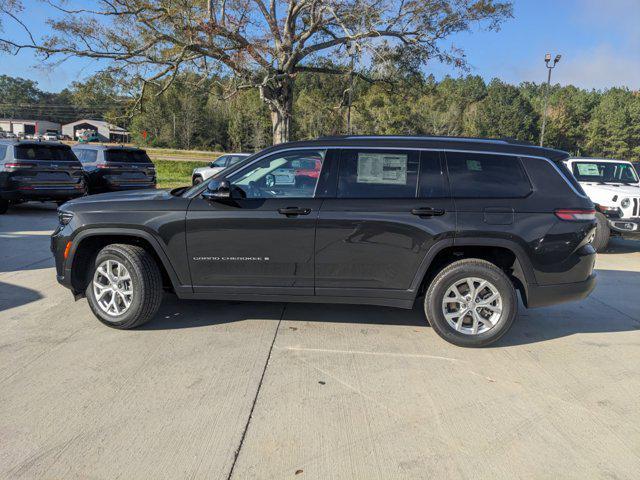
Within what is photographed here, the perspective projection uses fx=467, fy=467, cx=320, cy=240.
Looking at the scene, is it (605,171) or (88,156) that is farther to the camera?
(88,156)

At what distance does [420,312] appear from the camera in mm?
5094

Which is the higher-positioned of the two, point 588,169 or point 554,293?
point 588,169

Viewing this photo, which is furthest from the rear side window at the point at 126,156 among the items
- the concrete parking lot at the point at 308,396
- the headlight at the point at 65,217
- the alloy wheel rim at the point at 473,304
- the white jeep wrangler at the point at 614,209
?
A: the alloy wheel rim at the point at 473,304

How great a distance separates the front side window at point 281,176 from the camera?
13.8 ft

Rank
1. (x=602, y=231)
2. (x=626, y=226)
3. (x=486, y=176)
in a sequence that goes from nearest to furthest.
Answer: (x=486, y=176) < (x=626, y=226) < (x=602, y=231)

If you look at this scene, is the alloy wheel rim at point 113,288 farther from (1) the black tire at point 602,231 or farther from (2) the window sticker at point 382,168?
(1) the black tire at point 602,231

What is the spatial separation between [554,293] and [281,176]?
8.63ft

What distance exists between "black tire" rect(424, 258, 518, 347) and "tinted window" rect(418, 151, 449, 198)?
65 centimetres

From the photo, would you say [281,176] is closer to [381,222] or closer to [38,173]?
[381,222]

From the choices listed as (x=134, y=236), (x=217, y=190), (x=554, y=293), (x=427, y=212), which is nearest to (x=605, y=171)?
(x=554, y=293)

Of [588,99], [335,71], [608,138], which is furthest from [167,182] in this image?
[588,99]

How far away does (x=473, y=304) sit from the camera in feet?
13.4

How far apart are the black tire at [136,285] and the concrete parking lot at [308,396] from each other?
14cm

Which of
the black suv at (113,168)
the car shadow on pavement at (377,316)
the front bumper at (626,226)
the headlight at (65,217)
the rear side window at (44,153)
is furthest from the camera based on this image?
the black suv at (113,168)
